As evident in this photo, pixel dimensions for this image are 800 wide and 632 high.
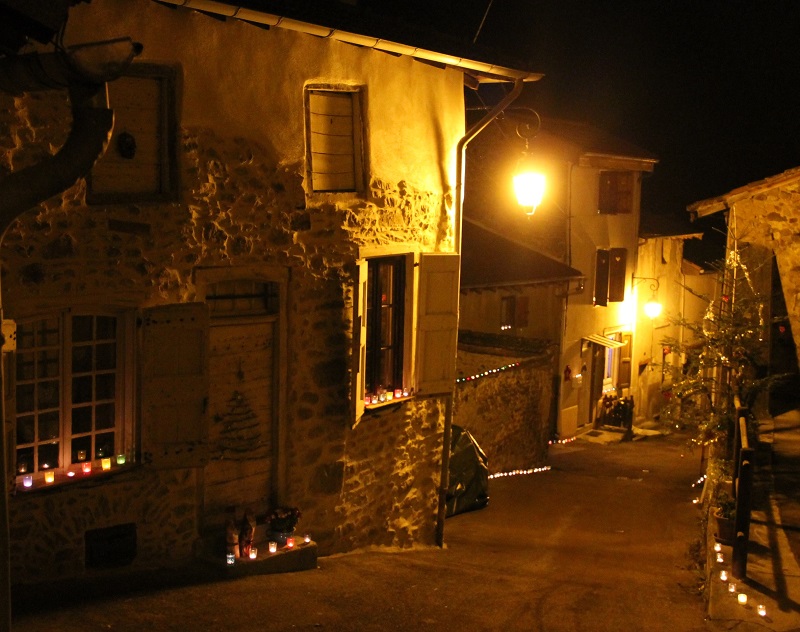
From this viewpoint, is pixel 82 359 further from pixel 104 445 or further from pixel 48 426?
pixel 104 445

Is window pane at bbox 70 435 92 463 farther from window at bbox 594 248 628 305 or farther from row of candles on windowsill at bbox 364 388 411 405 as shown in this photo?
window at bbox 594 248 628 305

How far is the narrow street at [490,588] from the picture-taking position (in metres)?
6.41

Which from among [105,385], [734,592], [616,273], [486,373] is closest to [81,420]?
[105,385]

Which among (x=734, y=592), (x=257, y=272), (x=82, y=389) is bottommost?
(x=734, y=592)

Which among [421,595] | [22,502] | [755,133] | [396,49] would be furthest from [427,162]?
[755,133]

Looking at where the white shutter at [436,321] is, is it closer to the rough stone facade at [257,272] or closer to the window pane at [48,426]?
the rough stone facade at [257,272]

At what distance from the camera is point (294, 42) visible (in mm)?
7672

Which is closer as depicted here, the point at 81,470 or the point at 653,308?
the point at 81,470

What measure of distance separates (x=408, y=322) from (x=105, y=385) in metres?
3.26

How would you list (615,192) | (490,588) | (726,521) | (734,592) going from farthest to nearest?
(615,192) < (726,521) < (490,588) < (734,592)

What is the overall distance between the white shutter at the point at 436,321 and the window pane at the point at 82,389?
350 centimetres

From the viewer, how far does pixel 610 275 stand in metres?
23.0

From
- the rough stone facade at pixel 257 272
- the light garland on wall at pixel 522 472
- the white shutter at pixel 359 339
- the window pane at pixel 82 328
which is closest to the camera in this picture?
the rough stone facade at pixel 257 272

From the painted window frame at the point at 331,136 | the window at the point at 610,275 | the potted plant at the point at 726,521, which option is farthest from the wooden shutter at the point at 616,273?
the painted window frame at the point at 331,136
